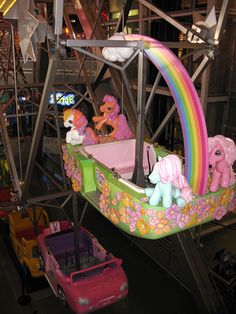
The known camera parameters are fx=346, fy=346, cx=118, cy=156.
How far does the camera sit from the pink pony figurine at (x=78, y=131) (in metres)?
4.52

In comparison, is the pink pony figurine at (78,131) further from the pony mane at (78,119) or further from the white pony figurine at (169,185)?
the white pony figurine at (169,185)

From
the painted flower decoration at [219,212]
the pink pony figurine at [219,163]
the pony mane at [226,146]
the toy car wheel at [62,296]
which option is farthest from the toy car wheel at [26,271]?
the pony mane at [226,146]

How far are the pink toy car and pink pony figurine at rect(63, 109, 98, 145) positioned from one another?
287 cm

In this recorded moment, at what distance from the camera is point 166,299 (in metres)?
7.11

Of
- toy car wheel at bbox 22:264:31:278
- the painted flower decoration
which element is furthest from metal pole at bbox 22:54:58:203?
toy car wheel at bbox 22:264:31:278

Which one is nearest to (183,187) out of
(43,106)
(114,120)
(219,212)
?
(219,212)

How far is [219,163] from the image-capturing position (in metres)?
3.14

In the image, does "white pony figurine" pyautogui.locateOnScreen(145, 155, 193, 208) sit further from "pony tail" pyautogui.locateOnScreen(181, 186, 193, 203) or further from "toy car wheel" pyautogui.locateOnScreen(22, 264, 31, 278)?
"toy car wheel" pyautogui.locateOnScreen(22, 264, 31, 278)

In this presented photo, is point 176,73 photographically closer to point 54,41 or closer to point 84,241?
point 54,41

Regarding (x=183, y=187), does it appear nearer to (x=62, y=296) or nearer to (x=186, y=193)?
(x=186, y=193)

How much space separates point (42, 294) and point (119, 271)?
6.22 feet

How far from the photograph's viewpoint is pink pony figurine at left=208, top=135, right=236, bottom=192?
313 centimetres

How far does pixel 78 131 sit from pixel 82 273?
3.40 metres

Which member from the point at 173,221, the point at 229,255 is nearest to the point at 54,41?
the point at 173,221
